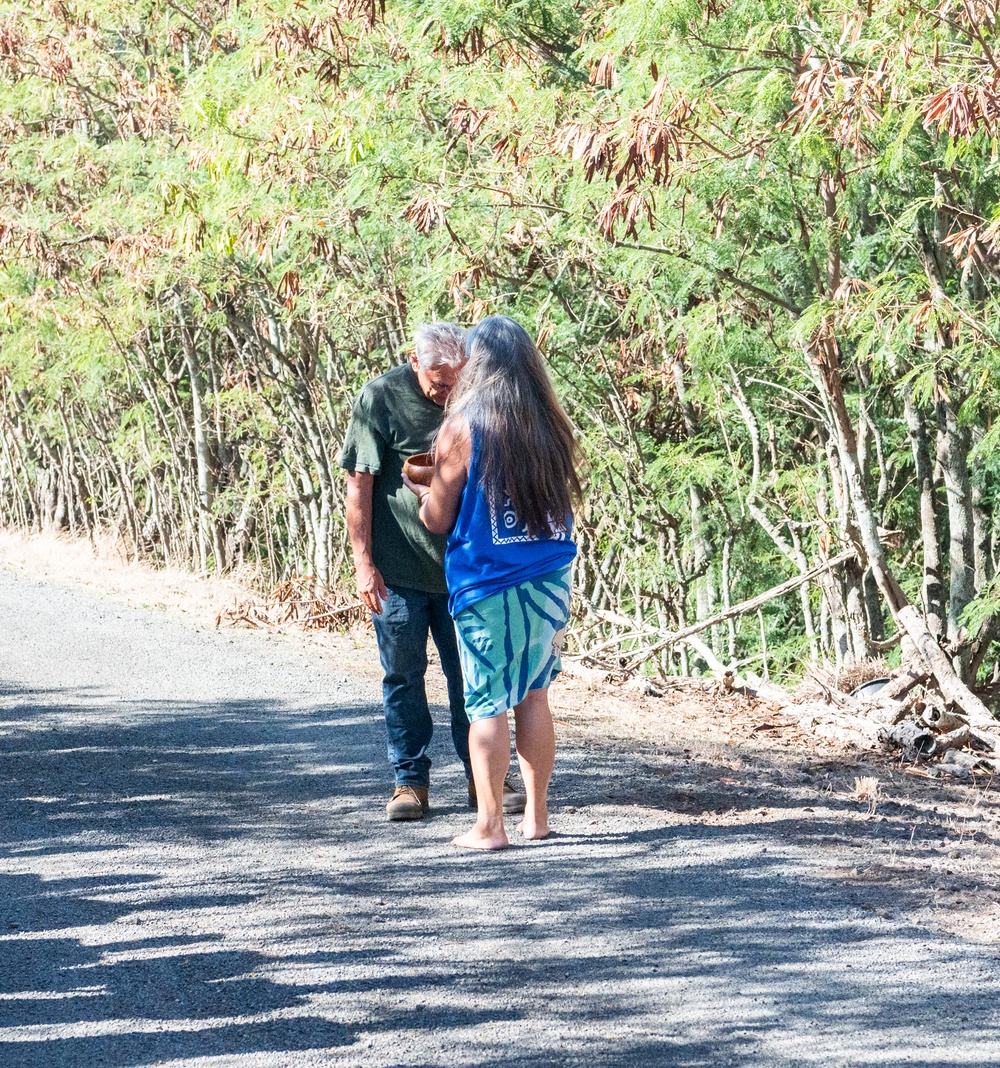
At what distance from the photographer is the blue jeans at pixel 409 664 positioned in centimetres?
441

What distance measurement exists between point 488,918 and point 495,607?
929 millimetres

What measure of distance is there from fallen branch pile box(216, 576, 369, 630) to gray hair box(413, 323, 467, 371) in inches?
223

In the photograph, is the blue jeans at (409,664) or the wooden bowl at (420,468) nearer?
the wooden bowl at (420,468)

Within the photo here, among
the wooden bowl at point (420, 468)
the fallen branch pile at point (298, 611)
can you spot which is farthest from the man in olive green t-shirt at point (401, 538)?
the fallen branch pile at point (298, 611)

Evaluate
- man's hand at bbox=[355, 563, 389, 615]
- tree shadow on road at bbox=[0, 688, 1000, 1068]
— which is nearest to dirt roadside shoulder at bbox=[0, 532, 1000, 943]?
tree shadow on road at bbox=[0, 688, 1000, 1068]

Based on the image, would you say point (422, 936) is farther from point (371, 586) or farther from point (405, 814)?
point (371, 586)

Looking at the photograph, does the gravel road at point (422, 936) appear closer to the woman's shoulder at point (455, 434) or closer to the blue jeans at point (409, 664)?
the blue jeans at point (409, 664)

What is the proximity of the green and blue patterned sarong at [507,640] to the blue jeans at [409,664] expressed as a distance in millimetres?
391

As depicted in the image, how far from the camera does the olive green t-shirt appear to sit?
4.34 meters

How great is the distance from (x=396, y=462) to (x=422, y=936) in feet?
5.31

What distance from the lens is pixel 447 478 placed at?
398 centimetres

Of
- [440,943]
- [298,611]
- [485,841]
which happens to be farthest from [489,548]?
[298,611]

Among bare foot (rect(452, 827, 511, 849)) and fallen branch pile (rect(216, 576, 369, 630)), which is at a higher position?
fallen branch pile (rect(216, 576, 369, 630))

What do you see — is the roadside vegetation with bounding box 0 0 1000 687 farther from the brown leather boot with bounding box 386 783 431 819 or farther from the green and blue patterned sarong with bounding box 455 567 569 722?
the brown leather boot with bounding box 386 783 431 819
